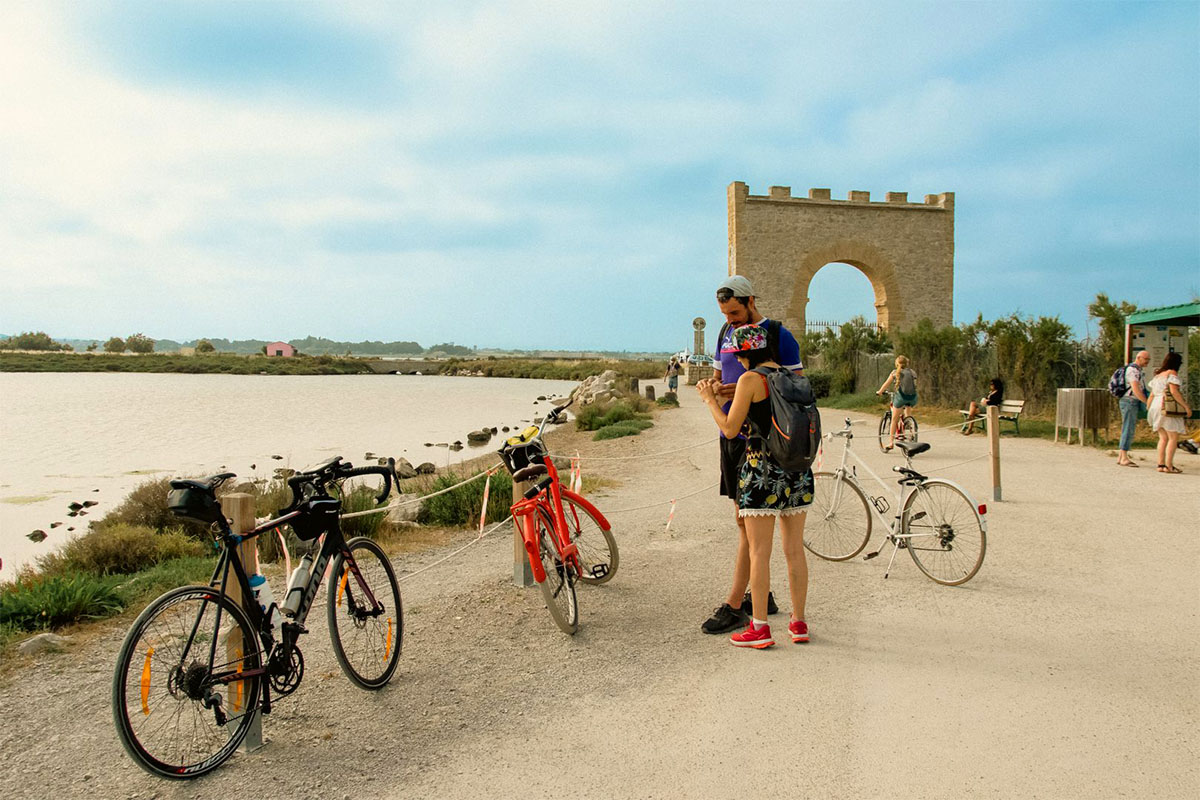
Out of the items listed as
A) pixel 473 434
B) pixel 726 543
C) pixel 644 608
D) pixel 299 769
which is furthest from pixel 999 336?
pixel 299 769

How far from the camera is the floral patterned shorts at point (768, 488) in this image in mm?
4270

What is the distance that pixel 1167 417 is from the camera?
1066 centimetres

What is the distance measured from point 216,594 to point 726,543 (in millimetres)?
4833

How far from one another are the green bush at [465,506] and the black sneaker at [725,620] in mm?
4508

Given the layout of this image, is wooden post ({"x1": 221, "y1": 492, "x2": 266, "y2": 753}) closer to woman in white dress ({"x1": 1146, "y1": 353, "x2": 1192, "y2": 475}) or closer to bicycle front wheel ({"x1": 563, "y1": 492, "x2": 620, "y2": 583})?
bicycle front wheel ({"x1": 563, "y1": 492, "x2": 620, "y2": 583})

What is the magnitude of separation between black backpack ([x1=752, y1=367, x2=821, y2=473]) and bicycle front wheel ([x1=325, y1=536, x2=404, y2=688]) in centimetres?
212

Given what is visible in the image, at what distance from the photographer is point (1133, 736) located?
129 inches

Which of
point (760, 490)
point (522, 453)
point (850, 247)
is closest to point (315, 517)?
point (522, 453)

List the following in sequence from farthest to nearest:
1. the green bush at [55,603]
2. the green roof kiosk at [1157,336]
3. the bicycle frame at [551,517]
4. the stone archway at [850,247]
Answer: the stone archway at [850,247]
the green roof kiosk at [1157,336]
the green bush at [55,603]
the bicycle frame at [551,517]

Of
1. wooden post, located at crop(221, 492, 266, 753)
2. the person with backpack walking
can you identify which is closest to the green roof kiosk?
the person with backpack walking

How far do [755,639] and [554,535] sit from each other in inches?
51.6

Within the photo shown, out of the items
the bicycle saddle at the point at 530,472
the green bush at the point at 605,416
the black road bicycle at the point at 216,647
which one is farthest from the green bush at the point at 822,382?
the black road bicycle at the point at 216,647

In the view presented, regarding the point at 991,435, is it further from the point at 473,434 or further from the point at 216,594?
the point at 473,434

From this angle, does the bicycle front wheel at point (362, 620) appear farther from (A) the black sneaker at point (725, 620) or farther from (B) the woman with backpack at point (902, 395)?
(B) the woman with backpack at point (902, 395)
